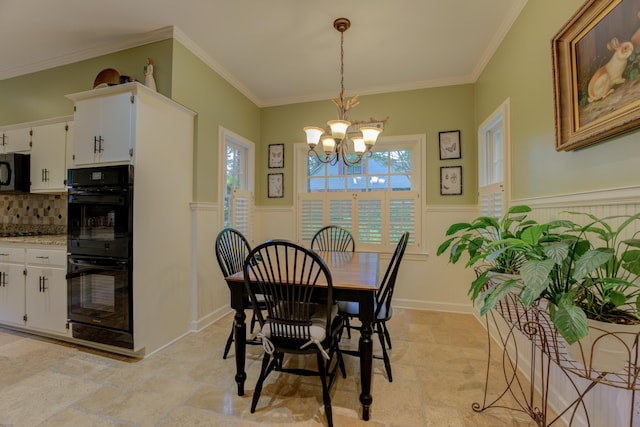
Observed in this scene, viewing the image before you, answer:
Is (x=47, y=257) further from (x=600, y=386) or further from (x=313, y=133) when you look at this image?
(x=600, y=386)

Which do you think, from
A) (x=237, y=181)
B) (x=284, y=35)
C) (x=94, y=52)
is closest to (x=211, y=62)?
(x=284, y=35)

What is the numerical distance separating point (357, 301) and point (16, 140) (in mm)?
3731

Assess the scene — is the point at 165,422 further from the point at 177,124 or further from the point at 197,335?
the point at 177,124

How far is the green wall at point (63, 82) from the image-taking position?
2.42m

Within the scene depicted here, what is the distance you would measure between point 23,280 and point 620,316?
400 centimetres

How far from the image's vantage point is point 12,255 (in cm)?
246

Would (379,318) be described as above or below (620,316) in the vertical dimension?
below

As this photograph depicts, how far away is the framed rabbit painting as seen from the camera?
112 centimetres

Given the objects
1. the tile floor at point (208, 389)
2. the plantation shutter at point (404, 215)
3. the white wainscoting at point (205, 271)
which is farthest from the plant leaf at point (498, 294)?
the white wainscoting at point (205, 271)

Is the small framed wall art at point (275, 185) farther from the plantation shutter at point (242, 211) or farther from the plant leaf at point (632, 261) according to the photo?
the plant leaf at point (632, 261)

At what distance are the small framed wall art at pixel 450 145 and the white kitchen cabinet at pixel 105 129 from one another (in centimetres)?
307

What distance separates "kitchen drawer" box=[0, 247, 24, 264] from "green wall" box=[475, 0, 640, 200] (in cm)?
419

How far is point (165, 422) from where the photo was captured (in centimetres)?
150

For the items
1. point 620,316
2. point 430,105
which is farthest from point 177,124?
point 620,316
